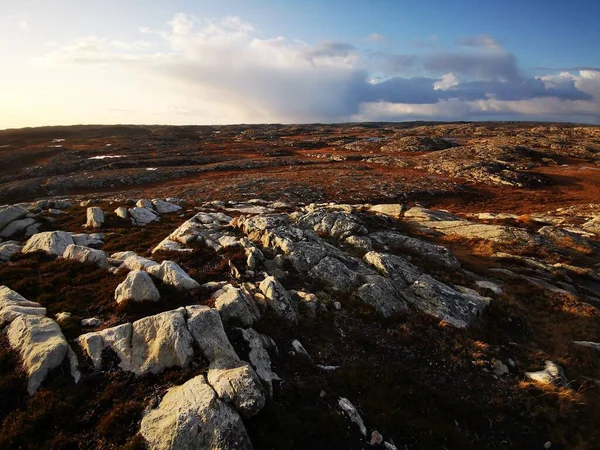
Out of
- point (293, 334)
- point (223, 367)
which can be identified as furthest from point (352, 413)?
point (223, 367)

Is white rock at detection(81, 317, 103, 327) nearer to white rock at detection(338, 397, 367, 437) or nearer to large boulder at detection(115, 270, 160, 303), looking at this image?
large boulder at detection(115, 270, 160, 303)

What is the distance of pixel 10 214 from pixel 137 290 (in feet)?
87.4

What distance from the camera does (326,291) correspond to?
74.0 ft

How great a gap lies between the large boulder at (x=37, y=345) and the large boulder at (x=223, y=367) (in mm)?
5440

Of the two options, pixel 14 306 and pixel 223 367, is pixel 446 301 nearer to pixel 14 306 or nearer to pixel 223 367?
pixel 223 367

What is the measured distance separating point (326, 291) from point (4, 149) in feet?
526

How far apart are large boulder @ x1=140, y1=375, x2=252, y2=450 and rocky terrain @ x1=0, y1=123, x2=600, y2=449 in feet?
0.16

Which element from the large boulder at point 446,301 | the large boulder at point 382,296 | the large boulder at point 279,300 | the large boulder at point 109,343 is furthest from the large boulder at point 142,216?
the large boulder at point 446,301

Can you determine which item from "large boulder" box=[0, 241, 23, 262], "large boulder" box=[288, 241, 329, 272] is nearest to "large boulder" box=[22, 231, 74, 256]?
"large boulder" box=[0, 241, 23, 262]

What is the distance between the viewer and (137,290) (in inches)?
714

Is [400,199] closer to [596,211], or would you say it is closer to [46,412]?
[596,211]

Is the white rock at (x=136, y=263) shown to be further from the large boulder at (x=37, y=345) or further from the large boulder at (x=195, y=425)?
the large boulder at (x=195, y=425)

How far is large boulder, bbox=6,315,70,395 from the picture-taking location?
42.9ft

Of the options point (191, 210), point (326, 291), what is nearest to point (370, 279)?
point (326, 291)
